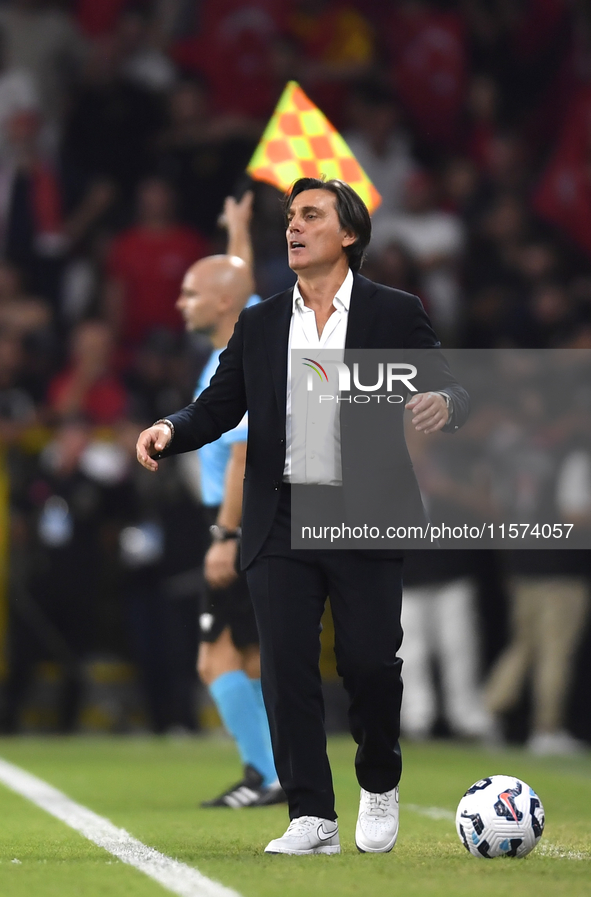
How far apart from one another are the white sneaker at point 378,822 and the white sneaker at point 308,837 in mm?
122

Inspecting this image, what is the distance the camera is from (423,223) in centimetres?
1316

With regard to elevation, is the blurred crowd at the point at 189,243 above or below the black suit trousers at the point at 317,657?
above

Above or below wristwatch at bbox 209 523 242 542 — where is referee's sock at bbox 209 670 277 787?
below

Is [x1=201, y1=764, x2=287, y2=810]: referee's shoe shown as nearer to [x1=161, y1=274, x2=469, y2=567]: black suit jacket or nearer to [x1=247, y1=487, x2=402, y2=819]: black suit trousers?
[x1=247, y1=487, x2=402, y2=819]: black suit trousers

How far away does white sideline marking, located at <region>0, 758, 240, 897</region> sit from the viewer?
4.01m

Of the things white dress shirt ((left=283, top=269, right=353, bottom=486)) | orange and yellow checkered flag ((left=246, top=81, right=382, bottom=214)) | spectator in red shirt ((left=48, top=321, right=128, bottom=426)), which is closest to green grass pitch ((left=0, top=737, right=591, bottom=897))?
white dress shirt ((left=283, top=269, right=353, bottom=486))

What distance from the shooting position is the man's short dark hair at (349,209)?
4.91 meters

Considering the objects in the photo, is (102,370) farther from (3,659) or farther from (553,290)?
(553,290)

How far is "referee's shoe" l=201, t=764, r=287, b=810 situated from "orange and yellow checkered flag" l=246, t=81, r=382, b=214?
2.63m

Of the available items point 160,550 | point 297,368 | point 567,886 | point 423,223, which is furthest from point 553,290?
point 567,886

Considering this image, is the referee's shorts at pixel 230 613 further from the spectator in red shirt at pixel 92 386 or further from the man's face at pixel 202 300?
the spectator in red shirt at pixel 92 386

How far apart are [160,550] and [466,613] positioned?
222cm

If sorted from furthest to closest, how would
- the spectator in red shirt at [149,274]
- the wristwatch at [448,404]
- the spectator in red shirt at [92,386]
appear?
the spectator in red shirt at [149,274] → the spectator in red shirt at [92,386] → the wristwatch at [448,404]

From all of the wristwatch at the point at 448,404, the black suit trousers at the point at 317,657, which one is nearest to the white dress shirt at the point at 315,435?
the black suit trousers at the point at 317,657
